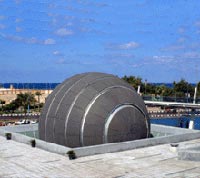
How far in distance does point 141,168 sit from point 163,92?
310 feet

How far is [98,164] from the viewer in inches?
767

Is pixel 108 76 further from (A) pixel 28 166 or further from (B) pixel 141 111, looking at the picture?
(A) pixel 28 166

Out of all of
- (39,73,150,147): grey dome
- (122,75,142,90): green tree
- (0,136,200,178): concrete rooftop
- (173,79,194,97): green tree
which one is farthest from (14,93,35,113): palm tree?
(0,136,200,178): concrete rooftop

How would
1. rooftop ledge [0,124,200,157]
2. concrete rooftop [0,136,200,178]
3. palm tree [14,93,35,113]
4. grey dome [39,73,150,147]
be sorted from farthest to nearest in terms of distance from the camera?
palm tree [14,93,35,113] → grey dome [39,73,150,147] → rooftop ledge [0,124,200,157] → concrete rooftop [0,136,200,178]

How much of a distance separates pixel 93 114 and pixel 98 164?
5215 millimetres

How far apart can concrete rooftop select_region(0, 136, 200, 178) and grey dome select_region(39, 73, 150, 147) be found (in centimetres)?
202

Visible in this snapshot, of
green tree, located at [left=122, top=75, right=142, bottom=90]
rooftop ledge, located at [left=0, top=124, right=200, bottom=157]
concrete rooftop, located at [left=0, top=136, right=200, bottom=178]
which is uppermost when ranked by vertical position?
green tree, located at [left=122, top=75, right=142, bottom=90]

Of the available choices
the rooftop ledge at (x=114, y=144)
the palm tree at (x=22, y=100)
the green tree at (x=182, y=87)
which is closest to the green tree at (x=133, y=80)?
the green tree at (x=182, y=87)

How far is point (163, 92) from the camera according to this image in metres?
111

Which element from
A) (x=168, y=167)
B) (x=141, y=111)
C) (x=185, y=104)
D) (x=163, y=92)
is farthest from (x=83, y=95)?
(x=163, y=92)

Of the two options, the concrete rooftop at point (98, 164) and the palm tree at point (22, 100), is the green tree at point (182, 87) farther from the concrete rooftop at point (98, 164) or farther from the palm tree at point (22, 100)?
the concrete rooftop at point (98, 164)

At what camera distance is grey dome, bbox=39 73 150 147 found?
23.9 m

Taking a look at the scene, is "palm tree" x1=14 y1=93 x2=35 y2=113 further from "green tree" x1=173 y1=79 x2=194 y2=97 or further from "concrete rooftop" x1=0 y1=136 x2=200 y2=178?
"concrete rooftop" x1=0 y1=136 x2=200 y2=178

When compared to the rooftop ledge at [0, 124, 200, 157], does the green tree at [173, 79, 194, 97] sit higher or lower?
higher
